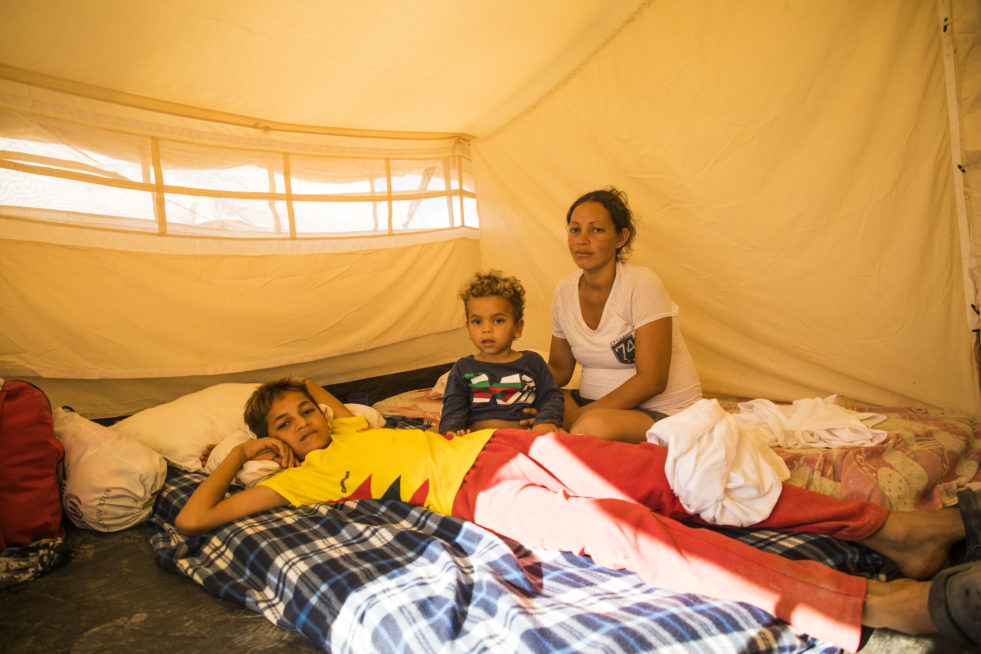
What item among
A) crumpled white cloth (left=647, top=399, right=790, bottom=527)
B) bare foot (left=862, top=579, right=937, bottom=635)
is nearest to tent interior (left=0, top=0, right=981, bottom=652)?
crumpled white cloth (left=647, top=399, right=790, bottom=527)

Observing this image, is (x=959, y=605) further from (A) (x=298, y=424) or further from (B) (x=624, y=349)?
(A) (x=298, y=424)

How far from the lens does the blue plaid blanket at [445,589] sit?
3.27 feet

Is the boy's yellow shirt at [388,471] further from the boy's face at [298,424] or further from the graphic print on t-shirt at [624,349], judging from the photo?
the graphic print on t-shirt at [624,349]

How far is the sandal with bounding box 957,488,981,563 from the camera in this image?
1.16 metres

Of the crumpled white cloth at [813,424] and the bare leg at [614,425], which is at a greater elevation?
the bare leg at [614,425]

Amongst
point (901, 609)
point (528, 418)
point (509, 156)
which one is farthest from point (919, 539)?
point (509, 156)

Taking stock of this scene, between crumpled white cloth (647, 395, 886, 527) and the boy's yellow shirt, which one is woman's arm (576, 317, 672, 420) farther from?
the boy's yellow shirt

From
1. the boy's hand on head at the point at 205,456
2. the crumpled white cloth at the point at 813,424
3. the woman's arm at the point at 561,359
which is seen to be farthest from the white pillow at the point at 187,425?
the crumpled white cloth at the point at 813,424

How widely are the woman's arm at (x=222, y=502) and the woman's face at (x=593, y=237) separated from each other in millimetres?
1281

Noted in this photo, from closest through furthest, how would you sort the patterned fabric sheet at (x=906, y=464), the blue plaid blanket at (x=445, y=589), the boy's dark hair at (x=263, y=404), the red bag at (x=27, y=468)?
the blue plaid blanket at (x=445, y=589)
the patterned fabric sheet at (x=906, y=464)
the red bag at (x=27, y=468)
the boy's dark hair at (x=263, y=404)

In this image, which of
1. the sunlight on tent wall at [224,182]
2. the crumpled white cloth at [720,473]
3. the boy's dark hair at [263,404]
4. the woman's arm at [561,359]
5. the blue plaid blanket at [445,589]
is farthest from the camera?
the woman's arm at [561,359]

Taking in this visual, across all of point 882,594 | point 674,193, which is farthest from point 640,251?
point 882,594

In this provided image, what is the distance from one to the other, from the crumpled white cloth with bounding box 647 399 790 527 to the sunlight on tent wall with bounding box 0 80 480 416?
2.08 meters

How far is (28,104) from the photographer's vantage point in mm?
2104
